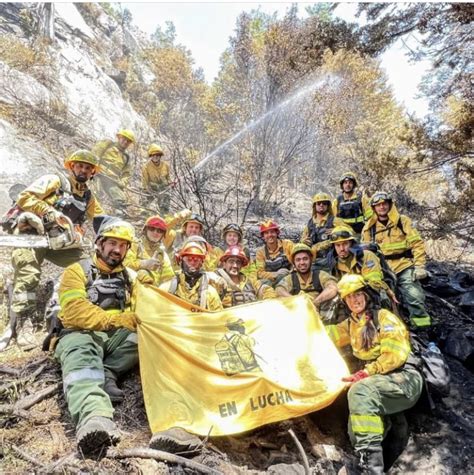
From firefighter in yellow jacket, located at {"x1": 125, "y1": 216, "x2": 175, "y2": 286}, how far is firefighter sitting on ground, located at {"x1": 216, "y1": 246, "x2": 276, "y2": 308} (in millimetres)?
804

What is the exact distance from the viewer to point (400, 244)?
5832 mm

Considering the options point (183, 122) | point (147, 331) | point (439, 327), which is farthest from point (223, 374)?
point (183, 122)

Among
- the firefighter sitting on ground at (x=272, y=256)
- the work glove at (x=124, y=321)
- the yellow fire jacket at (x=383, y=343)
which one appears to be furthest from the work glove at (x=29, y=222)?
the yellow fire jacket at (x=383, y=343)

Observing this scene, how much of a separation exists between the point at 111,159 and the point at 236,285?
4.36 metres

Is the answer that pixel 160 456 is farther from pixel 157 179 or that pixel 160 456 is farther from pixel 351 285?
pixel 157 179

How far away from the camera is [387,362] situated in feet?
11.8

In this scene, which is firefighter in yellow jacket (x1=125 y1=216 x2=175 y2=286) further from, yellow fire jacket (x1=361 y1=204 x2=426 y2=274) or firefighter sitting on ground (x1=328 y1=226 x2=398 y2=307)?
yellow fire jacket (x1=361 y1=204 x2=426 y2=274)

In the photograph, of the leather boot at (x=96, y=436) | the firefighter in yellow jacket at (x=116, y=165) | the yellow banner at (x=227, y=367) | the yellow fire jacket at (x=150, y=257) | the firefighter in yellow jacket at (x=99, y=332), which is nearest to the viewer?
the leather boot at (x=96, y=436)

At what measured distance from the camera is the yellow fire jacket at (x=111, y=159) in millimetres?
7771

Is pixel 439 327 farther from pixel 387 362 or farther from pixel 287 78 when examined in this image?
pixel 287 78

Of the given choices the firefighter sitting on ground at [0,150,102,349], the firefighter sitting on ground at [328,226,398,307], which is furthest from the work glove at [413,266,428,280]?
the firefighter sitting on ground at [0,150,102,349]

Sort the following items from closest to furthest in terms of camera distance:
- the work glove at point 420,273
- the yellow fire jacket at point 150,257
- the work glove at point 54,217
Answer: the work glove at point 54,217 → the yellow fire jacket at point 150,257 → the work glove at point 420,273

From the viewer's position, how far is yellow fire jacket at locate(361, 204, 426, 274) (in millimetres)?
5766

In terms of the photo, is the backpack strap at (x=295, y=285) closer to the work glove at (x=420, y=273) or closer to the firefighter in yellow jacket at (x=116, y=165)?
the work glove at (x=420, y=273)
